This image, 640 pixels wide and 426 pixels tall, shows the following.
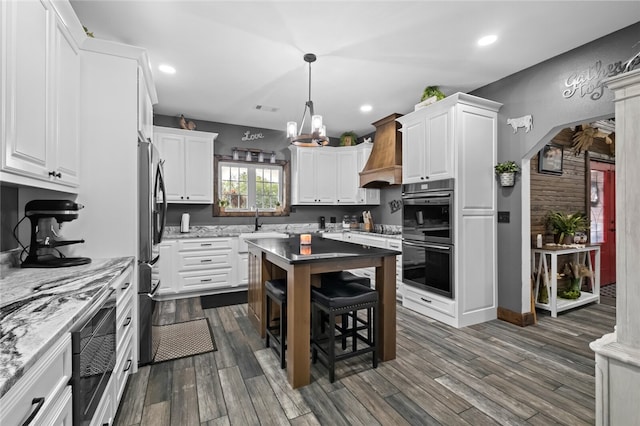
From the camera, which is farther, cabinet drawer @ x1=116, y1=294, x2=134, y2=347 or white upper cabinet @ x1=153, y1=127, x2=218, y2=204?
white upper cabinet @ x1=153, y1=127, x2=218, y2=204

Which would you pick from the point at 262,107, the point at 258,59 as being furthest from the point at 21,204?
the point at 262,107

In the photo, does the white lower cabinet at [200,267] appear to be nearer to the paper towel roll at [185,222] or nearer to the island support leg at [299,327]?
the paper towel roll at [185,222]

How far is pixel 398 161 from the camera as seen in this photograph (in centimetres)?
461

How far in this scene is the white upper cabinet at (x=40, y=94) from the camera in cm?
134

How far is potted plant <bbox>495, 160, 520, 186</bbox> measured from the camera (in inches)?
131

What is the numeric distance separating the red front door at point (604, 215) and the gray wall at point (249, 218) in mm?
3139

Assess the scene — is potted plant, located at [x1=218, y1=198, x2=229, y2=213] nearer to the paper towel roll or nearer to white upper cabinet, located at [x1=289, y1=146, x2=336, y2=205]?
the paper towel roll

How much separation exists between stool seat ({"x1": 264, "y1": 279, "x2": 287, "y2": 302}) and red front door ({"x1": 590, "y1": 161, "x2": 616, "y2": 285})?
5.25m

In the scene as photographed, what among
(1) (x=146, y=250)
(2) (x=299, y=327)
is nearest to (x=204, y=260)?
(1) (x=146, y=250)

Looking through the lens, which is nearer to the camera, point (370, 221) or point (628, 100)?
point (628, 100)

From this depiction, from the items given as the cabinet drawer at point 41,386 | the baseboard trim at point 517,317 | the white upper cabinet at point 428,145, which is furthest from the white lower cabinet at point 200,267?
the baseboard trim at point 517,317

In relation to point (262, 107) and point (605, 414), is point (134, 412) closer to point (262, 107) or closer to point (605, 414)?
point (605, 414)

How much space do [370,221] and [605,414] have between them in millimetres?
4622

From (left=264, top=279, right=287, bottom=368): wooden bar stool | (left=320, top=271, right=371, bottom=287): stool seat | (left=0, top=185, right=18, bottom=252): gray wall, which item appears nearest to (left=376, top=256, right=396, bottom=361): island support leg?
(left=320, top=271, right=371, bottom=287): stool seat
